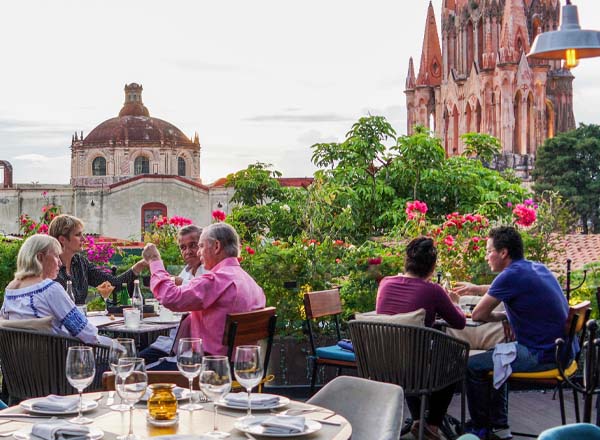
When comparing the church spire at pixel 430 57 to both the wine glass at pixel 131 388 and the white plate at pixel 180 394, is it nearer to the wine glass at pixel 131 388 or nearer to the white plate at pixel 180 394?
the white plate at pixel 180 394

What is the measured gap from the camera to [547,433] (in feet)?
9.16

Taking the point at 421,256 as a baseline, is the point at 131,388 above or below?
below

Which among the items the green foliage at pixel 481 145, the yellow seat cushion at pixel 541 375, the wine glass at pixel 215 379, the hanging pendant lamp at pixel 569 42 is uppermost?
the green foliage at pixel 481 145

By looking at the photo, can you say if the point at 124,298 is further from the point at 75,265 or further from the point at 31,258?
the point at 31,258

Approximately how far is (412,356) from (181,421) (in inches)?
92.5

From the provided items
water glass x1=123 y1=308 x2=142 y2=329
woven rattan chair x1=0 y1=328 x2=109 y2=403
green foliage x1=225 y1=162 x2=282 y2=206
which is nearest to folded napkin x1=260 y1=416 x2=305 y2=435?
woven rattan chair x1=0 y1=328 x2=109 y2=403

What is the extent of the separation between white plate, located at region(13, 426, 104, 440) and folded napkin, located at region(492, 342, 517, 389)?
10.7 feet

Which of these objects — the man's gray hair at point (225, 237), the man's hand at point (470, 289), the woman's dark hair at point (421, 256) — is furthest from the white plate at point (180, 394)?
the man's hand at point (470, 289)

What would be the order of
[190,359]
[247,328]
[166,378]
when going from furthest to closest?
[247,328]
[166,378]
[190,359]

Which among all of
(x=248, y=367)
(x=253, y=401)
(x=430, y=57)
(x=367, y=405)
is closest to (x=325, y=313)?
(x=367, y=405)

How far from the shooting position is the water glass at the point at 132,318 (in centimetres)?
633

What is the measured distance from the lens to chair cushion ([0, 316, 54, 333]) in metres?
5.02

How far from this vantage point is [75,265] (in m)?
7.48

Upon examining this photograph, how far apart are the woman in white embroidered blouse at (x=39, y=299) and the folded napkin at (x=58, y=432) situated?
6.67 ft
